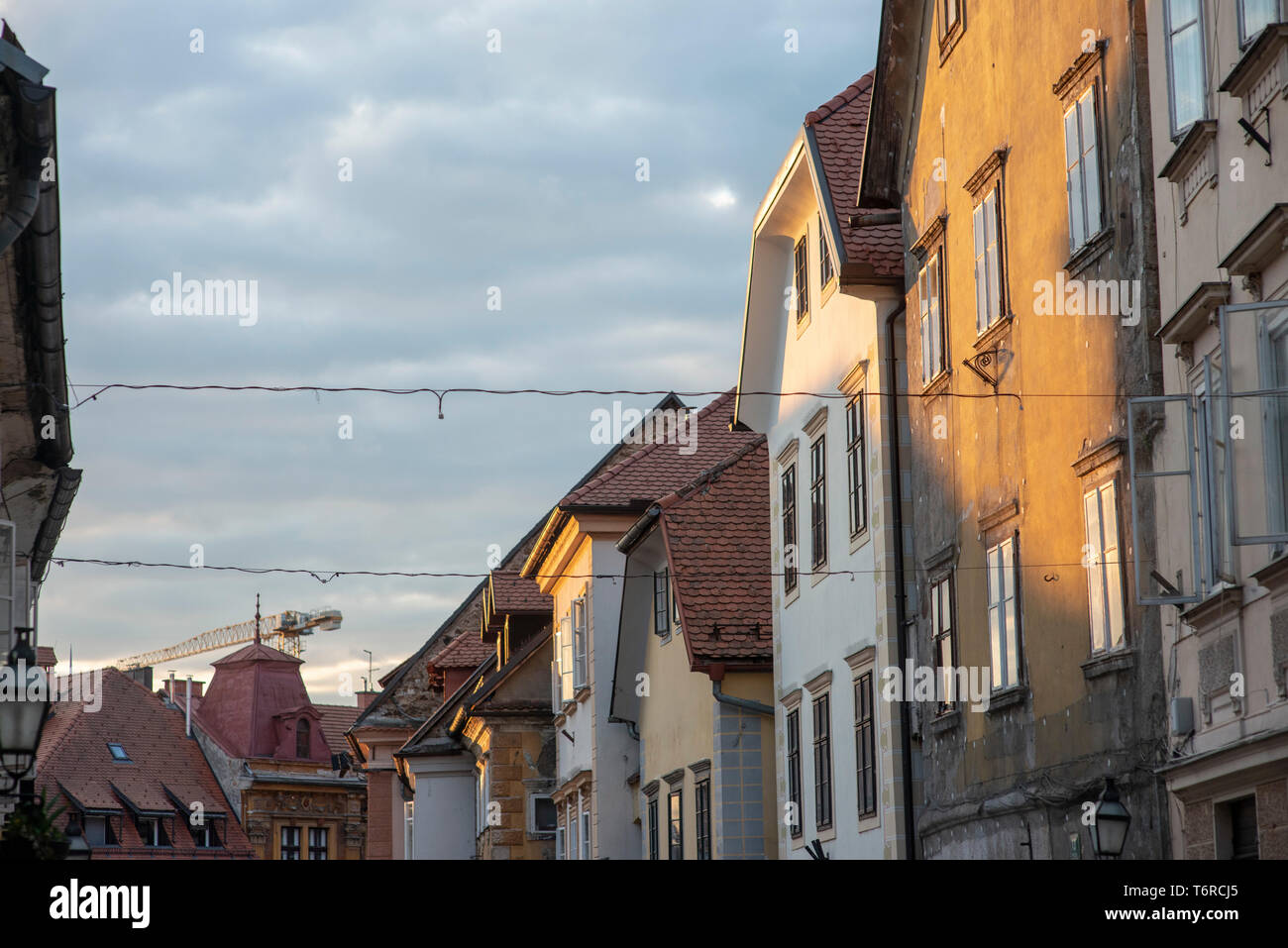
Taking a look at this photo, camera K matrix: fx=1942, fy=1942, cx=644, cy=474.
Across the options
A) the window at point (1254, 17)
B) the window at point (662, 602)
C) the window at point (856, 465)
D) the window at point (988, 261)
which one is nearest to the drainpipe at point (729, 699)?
the window at point (662, 602)

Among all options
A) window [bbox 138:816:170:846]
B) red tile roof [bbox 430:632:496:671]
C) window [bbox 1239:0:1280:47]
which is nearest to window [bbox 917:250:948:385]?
window [bbox 1239:0:1280:47]

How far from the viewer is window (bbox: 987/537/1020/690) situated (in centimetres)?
1750

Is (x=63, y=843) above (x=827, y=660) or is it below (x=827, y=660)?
below

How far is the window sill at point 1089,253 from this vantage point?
15.6 metres

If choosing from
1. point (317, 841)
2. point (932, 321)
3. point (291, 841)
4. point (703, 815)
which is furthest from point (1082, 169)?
point (317, 841)

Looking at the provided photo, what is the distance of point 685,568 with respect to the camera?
28.0 metres

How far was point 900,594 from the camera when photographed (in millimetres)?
21219

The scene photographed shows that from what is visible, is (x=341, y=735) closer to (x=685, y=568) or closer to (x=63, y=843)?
(x=685, y=568)

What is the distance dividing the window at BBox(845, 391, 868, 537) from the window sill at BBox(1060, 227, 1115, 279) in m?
6.00

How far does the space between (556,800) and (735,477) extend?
11.0 metres

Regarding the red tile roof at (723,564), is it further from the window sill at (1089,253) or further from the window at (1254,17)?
the window at (1254,17)

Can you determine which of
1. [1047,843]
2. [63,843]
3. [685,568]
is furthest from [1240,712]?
[685,568]

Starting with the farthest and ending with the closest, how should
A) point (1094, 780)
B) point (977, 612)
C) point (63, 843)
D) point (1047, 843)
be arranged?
point (977, 612)
point (1047, 843)
point (1094, 780)
point (63, 843)

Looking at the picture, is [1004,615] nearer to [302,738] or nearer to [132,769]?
[132,769]
